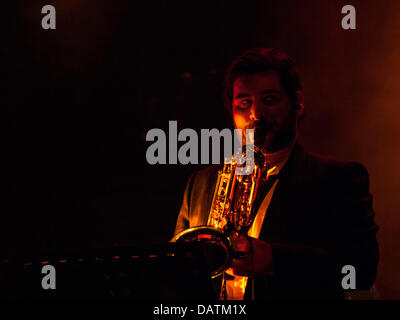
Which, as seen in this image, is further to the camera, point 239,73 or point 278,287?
point 239,73

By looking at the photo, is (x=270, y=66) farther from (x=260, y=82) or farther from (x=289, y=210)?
(x=289, y=210)

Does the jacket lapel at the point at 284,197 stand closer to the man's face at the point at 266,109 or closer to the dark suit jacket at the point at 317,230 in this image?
the dark suit jacket at the point at 317,230

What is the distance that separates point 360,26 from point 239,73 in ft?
3.63

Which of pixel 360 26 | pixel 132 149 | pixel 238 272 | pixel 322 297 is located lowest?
pixel 322 297

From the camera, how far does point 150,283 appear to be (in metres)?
1.51

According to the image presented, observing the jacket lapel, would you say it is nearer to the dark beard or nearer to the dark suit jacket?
the dark suit jacket

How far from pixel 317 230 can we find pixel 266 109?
2.22 ft

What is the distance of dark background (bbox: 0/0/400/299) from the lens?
311 centimetres

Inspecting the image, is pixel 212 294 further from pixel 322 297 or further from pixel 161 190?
pixel 161 190

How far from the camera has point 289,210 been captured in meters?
2.27

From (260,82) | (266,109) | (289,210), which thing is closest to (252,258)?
(289,210)

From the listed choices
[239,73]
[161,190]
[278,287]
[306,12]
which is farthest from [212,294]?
[306,12]

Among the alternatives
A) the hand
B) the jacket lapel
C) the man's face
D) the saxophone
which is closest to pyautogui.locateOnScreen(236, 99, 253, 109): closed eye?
the man's face

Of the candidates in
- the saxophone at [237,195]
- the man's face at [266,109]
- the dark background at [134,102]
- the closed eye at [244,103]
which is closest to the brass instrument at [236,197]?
the saxophone at [237,195]
